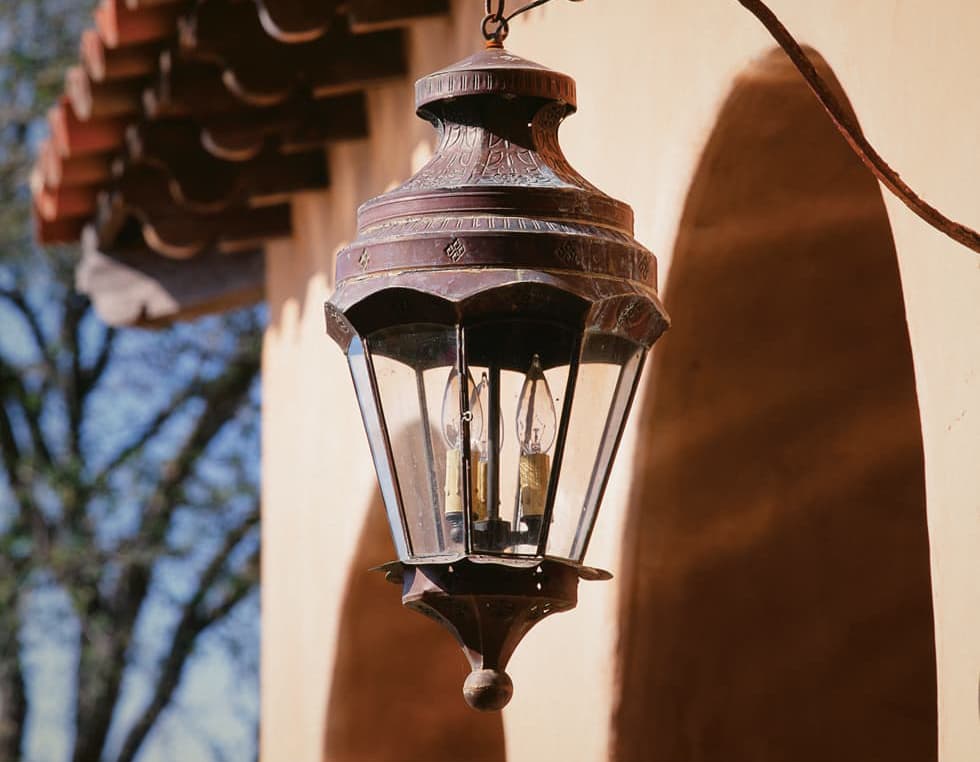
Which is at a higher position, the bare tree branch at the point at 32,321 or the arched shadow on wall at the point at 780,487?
the bare tree branch at the point at 32,321

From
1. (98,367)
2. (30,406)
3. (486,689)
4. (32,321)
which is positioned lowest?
(486,689)

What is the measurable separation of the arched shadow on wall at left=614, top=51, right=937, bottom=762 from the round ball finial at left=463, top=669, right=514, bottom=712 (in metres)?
1.34

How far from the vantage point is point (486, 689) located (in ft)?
7.88

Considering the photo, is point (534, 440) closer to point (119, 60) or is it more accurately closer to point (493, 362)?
point (493, 362)

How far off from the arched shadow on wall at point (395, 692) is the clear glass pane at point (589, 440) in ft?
10.1

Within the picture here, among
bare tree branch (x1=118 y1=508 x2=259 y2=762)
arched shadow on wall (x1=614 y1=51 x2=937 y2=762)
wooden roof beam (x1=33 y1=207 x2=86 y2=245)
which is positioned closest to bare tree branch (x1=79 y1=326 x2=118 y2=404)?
bare tree branch (x1=118 y1=508 x2=259 y2=762)

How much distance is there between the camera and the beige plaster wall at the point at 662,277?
2.46 meters

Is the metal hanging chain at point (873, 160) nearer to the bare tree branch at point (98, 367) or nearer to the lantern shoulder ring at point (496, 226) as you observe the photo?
the lantern shoulder ring at point (496, 226)

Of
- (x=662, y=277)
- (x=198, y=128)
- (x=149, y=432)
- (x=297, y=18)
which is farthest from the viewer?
(x=149, y=432)

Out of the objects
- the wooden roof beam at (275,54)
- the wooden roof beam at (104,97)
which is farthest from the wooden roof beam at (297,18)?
the wooden roof beam at (104,97)

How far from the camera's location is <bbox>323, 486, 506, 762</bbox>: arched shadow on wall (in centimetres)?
552

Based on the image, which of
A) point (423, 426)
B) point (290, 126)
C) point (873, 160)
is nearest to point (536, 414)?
point (423, 426)

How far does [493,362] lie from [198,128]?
3.67 meters

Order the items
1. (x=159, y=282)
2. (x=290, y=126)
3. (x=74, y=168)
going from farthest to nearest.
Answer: (x=159, y=282) → (x=74, y=168) → (x=290, y=126)
